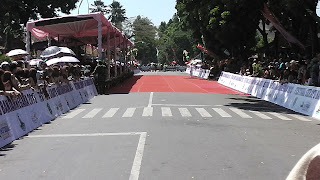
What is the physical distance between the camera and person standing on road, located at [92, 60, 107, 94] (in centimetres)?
2675

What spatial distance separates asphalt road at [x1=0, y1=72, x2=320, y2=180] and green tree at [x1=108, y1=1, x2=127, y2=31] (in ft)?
360

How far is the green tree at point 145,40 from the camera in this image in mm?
139500

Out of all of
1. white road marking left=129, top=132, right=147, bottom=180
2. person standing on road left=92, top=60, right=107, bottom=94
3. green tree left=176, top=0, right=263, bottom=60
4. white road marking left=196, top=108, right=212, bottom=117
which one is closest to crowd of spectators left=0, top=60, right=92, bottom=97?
white road marking left=129, top=132, right=147, bottom=180

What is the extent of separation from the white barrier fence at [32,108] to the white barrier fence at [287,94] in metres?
9.44

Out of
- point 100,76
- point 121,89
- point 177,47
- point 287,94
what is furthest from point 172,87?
point 177,47

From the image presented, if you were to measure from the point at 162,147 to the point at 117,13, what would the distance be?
121 meters

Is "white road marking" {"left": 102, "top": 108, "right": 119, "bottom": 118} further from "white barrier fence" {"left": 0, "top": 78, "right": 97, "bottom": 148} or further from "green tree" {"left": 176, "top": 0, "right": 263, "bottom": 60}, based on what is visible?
"green tree" {"left": 176, "top": 0, "right": 263, "bottom": 60}

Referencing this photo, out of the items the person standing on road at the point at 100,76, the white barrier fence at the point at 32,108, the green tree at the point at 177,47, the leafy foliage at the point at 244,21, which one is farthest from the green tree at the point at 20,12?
the green tree at the point at 177,47

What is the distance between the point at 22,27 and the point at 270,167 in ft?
163

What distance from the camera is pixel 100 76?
27.3 metres

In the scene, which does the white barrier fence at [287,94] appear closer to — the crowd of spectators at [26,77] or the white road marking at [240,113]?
the white road marking at [240,113]

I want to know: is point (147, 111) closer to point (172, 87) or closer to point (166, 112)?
point (166, 112)

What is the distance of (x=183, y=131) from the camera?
→ 11.1 metres

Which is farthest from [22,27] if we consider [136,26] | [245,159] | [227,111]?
[136,26]
